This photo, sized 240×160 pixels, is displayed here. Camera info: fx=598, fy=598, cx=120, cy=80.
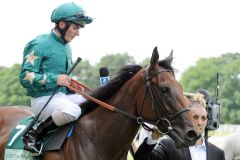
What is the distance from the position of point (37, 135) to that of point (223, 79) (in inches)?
3573

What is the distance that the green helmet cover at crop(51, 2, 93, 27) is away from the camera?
22.2 feet

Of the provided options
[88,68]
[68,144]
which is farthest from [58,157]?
[88,68]

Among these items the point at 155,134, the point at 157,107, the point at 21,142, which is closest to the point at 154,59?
the point at 157,107

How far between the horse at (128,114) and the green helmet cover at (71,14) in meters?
0.79

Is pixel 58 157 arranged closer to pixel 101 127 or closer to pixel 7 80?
pixel 101 127

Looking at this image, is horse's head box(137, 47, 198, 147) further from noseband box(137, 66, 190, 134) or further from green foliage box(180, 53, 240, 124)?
green foliage box(180, 53, 240, 124)

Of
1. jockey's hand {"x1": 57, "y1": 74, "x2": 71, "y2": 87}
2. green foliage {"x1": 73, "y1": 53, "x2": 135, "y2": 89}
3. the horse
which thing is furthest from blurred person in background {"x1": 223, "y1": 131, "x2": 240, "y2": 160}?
green foliage {"x1": 73, "y1": 53, "x2": 135, "y2": 89}

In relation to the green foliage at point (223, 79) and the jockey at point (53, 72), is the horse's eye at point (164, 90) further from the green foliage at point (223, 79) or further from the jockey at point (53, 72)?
the green foliage at point (223, 79)

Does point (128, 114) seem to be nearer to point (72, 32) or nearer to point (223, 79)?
point (72, 32)

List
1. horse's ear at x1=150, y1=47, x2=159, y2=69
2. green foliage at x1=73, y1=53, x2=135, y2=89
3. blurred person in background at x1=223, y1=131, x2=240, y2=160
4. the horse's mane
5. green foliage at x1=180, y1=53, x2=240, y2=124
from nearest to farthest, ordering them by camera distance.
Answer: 1. horse's ear at x1=150, y1=47, x2=159, y2=69
2. the horse's mane
3. blurred person in background at x1=223, y1=131, x2=240, y2=160
4. green foliage at x1=180, y1=53, x2=240, y2=124
5. green foliage at x1=73, y1=53, x2=135, y2=89

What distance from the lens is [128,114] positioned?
6246 millimetres

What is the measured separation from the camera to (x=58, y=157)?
6.41m

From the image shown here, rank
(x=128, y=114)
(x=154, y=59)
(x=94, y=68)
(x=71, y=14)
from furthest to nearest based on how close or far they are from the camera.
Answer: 1. (x=94, y=68)
2. (x=71, y=14)
3. (x=128, y=114)
4. (x=154, y=59)

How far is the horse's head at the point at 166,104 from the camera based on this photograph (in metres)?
5.79
